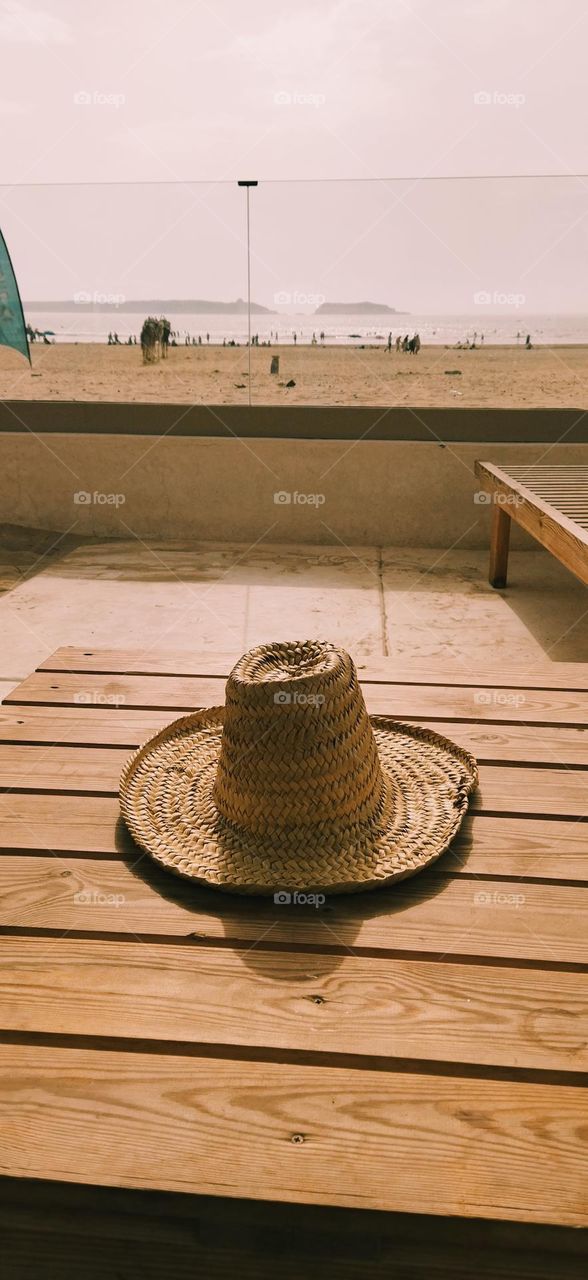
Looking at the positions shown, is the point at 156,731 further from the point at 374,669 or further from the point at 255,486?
the point at 255,486

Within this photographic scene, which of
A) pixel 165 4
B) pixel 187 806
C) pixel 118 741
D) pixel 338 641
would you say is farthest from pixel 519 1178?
pixel 165 4

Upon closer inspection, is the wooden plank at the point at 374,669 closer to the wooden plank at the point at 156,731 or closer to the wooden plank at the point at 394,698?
the wooden plank at the point at 394,698

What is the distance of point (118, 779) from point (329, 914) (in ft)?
1.87

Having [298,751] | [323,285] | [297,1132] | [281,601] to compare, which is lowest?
[281,601]

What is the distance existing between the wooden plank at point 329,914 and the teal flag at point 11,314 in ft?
15.2

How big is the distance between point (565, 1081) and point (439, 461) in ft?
14.2

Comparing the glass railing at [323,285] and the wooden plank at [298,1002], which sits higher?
the glass railing at [323,285]

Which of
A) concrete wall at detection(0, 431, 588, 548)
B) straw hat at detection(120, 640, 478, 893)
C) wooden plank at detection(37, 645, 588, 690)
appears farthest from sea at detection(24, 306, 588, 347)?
straw hat at detection(120, 640, 478, 893)

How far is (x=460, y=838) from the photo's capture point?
56.8 inches

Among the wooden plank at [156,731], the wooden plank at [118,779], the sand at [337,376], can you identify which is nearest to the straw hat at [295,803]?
the wooden plank at [118,779]

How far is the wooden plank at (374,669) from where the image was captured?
85.4 inches

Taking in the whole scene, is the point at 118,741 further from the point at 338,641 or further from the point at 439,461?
the point at 439,461

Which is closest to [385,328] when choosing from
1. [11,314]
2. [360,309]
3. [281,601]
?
[360,309]

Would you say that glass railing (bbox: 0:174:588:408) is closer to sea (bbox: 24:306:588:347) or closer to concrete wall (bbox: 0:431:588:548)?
sea (bbox: 24:306:588:347)
